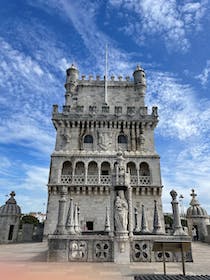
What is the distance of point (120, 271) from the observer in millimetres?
8180

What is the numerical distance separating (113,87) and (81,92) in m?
5.29

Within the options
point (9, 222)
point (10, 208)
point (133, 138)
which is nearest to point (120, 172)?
point (133, 138)

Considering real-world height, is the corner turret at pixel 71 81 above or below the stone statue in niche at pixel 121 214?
above

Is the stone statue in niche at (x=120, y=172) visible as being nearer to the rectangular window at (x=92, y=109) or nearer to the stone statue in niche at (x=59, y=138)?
the stone statue in niche at (x=59, y=138)

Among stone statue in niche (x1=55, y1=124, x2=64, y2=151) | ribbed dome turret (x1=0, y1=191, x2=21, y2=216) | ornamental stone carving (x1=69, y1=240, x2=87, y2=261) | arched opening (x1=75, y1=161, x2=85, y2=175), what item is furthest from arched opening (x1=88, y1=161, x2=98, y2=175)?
ornamental stone carving (x1=69, y1=240, x2=87, y2=261)

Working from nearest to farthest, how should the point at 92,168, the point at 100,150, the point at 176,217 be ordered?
the point at 176,217
the point at 92,168
the point at 100,150

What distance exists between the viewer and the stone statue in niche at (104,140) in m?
28.4

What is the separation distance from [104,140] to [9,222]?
16009 millimetres

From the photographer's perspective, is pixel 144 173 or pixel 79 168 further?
pixel 144 173

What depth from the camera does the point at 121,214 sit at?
35.5ft

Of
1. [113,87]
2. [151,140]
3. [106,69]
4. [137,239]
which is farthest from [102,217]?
[106,69]

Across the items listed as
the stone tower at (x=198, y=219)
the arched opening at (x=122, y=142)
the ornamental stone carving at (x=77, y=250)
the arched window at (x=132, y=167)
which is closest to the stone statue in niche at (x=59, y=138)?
the arched opening at (x=122, y=142)

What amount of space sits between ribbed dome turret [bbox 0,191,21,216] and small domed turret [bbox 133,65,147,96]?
24309 millimetres

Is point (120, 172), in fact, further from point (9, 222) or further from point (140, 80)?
point (140, 80)
